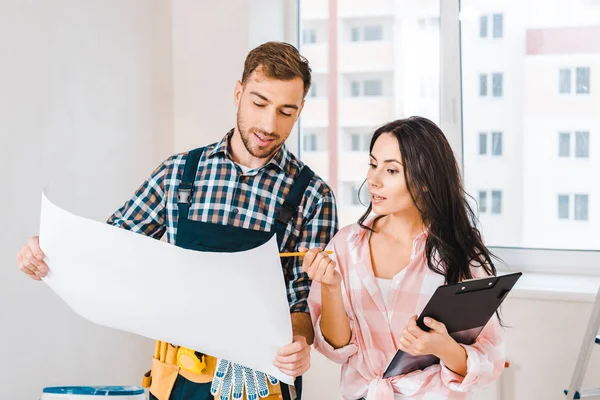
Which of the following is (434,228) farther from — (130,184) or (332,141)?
(332,141)

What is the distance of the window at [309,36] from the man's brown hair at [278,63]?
1313mm

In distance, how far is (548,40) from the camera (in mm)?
2529

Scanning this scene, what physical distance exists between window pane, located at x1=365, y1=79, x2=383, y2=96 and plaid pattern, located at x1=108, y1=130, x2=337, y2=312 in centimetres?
125

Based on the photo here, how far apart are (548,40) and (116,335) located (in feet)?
5.68

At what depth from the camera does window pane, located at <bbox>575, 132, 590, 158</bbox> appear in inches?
99.3

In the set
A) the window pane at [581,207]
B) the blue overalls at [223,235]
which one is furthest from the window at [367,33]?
the blue overalls at [223,235]

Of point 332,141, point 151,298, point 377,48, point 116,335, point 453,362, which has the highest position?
point 377,48

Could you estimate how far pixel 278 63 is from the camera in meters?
1.45

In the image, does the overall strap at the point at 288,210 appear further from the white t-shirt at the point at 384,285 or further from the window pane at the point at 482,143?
the window pane at the point at 482,143

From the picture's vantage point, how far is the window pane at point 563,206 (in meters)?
2.56

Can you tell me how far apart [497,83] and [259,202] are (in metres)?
1.42

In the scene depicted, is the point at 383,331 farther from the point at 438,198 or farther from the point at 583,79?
the point at 583,79

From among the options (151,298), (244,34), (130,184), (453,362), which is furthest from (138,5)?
(453,362)

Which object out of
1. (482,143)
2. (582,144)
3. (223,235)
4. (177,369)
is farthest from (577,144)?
(177,369)
